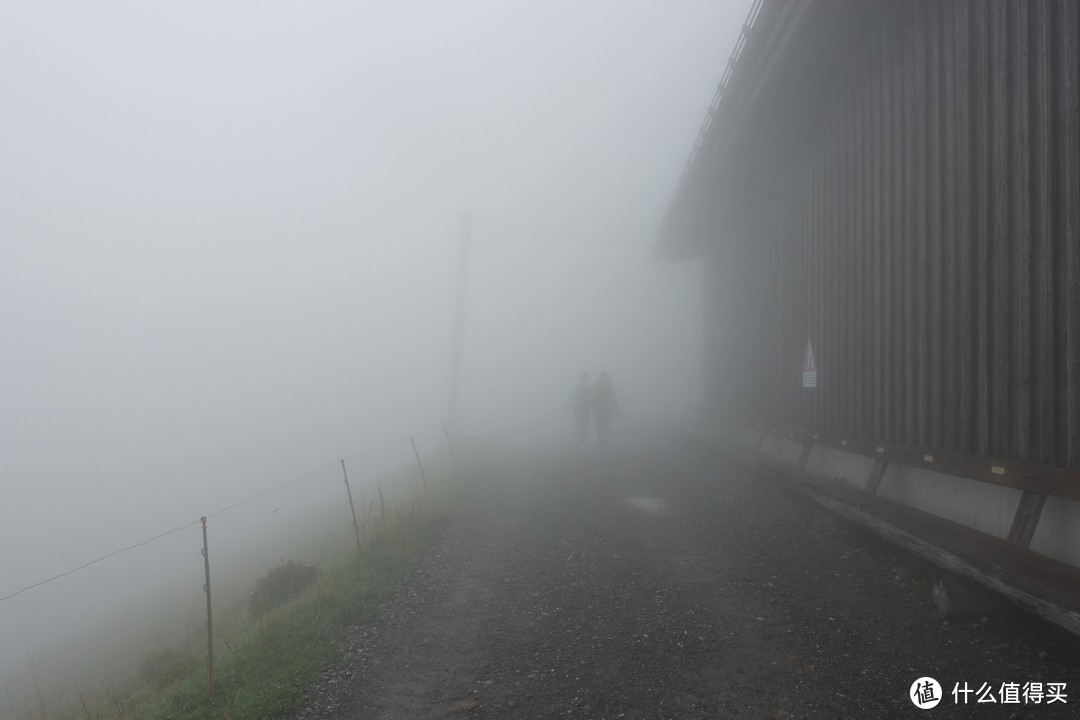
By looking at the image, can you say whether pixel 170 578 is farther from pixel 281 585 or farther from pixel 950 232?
pixel 950 232

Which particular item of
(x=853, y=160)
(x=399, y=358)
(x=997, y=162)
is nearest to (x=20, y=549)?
(x=853, y=160)

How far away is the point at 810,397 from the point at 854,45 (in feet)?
17.9

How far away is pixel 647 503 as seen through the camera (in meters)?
11.6

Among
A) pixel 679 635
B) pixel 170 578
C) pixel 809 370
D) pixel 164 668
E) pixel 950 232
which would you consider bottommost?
pixel 170 578

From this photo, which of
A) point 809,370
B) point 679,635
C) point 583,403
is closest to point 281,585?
point 679,635

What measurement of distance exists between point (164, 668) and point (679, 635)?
481cm

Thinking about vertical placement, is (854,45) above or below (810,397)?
above

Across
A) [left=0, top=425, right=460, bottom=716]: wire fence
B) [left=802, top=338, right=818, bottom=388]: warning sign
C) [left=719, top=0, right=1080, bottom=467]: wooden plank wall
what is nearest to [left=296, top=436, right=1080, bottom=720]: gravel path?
[left=719, top=0, right=1080, bottom=467]: wooden plank wall

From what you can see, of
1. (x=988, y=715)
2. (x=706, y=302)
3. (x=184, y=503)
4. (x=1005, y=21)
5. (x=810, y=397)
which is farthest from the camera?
(x=184, y=503)

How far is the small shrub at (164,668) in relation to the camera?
6.66 m

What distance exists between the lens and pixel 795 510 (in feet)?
32.5

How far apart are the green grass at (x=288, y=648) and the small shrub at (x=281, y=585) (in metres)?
0.29

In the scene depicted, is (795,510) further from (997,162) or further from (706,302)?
(706,302)

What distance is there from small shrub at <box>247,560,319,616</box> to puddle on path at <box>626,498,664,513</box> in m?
4.61
